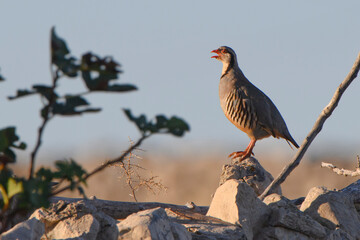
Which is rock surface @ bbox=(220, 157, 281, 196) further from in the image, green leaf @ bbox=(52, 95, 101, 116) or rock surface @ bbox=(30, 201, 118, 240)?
green leaf @ bbox=(52, 95, 101, 116)

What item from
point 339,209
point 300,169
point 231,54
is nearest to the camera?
point 339,209

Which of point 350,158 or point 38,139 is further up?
point 350,158

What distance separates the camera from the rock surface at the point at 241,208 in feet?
17.9

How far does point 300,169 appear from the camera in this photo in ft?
88.6

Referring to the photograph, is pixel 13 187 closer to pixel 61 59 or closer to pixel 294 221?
pixel 61 59

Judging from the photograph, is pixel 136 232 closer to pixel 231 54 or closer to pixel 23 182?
pixel 23 182

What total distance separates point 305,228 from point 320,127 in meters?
1.69

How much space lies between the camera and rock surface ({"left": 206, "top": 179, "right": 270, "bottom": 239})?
17.9 ft

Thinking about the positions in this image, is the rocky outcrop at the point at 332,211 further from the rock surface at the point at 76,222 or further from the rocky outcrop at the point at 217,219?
the rock surface at the point at 76,222

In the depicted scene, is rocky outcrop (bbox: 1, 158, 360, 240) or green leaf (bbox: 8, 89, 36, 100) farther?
rocky outcrop (bbox: 1, 158, 360, 240)

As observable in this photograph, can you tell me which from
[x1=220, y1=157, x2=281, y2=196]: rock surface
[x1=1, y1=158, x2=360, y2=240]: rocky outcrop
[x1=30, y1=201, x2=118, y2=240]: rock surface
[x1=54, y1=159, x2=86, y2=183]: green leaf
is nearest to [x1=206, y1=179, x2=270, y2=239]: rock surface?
[x1=1, y1=158, x2=360, y2=240]: rocky outcrop

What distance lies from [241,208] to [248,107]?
4975 mm

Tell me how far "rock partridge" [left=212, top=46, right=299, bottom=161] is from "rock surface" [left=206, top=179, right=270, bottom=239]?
14.7 feet

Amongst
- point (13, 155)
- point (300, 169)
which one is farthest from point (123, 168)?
point (300, 169)
